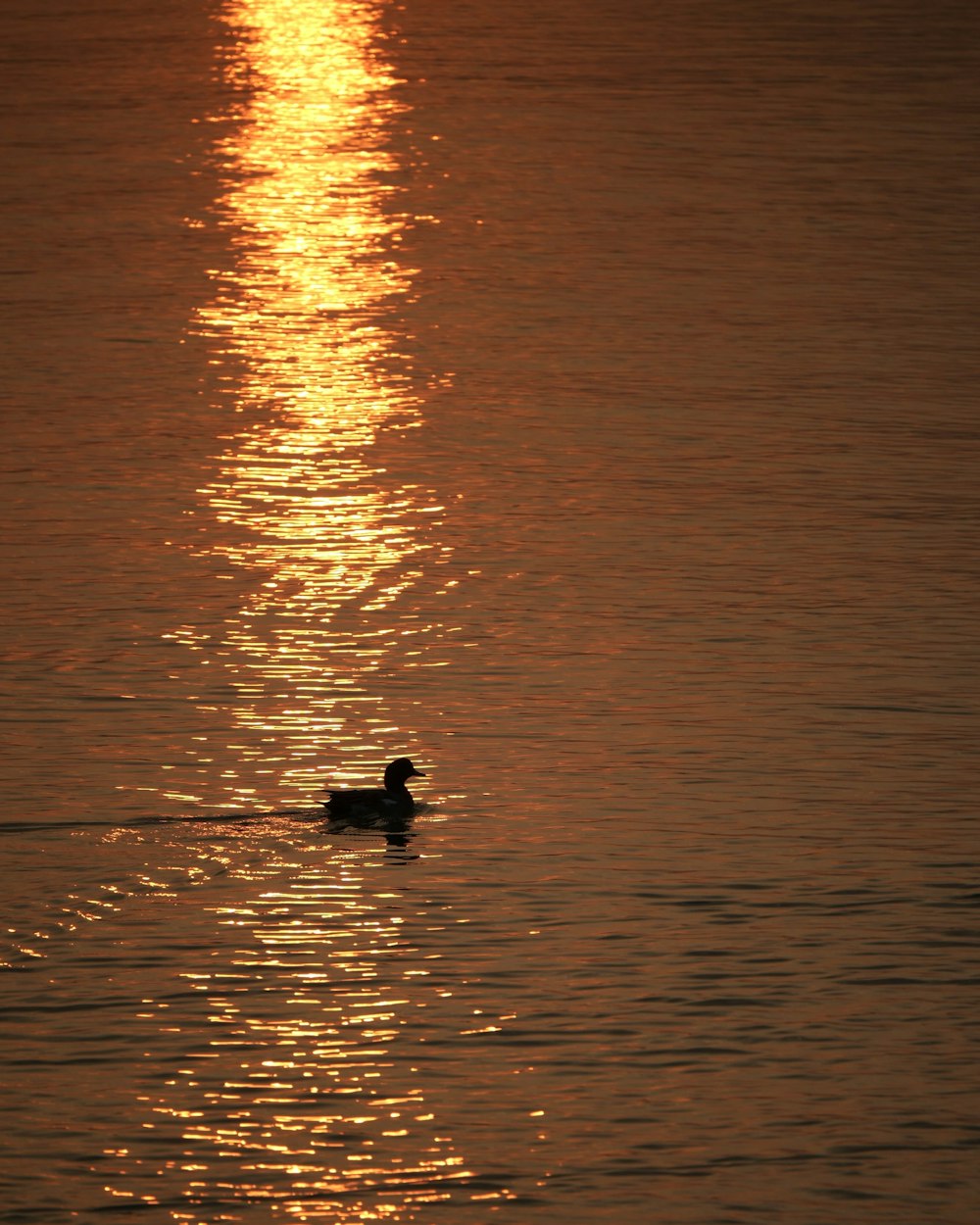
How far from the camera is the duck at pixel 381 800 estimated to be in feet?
58.3

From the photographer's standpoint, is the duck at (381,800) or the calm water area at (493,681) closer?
the calm water area at (493,681)

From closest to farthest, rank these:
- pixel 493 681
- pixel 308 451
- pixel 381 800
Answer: pixel 381 800
pixel 493 681
pixel 308 451

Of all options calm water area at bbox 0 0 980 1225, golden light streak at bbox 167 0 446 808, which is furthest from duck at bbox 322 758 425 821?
golden light streak at bbox 167 0 446 808

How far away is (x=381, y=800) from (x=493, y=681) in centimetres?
385

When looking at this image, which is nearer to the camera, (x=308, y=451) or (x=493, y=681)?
(x=493, y=681)

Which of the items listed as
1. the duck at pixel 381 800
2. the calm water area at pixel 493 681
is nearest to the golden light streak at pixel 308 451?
the calm water area at pixel 493 681

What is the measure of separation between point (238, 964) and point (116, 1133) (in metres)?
2.25

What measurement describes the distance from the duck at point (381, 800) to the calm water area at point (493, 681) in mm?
256

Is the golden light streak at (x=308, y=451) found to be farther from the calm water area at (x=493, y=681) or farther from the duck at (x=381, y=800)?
the duck at (x=381, y=800)

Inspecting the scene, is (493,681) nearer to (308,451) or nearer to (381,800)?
(381,800)

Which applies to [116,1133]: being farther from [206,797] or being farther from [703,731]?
[703,731]

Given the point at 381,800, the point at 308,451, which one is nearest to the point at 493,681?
the point at 381,800

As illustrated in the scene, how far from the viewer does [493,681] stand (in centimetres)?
2153

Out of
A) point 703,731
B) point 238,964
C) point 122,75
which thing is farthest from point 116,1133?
point 122,75
